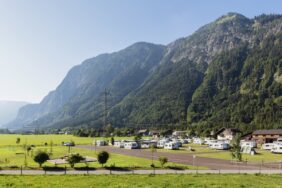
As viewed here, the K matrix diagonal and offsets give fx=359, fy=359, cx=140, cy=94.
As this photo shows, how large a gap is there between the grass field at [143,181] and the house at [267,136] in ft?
260

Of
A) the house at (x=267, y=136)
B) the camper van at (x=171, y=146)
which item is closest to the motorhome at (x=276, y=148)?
the camper van at (x=171, y=146)

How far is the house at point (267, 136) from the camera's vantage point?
12388 cm

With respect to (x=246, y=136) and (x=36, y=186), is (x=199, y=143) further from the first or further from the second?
(x=36, y=186)

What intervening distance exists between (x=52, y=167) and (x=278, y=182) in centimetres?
3361

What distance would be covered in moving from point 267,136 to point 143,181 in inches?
3721

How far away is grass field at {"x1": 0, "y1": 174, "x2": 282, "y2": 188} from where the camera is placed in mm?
40719

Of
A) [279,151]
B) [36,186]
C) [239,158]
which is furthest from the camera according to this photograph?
[279,151]

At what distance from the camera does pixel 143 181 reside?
1734 inches

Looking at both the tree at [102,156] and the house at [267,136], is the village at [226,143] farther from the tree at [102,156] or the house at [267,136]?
the tree at [102,156]

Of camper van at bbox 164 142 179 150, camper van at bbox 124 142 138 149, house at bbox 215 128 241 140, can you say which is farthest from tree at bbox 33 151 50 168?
house at bbox 215 128 241 140

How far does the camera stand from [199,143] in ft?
437

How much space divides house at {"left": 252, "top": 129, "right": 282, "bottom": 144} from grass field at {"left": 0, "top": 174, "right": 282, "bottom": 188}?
260 ft

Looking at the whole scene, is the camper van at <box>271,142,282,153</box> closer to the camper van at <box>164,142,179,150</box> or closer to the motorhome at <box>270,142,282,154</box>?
the motorhome at <box>270,142,282,154</box>

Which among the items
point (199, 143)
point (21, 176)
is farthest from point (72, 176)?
point (199, 143)
